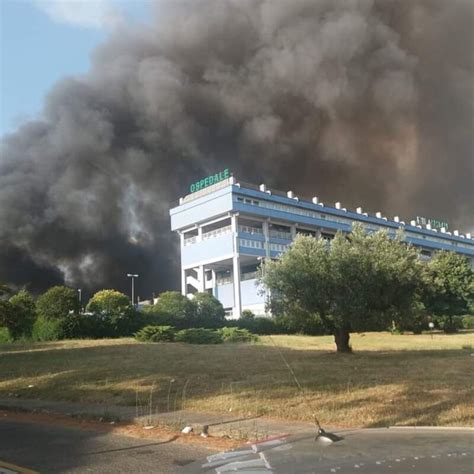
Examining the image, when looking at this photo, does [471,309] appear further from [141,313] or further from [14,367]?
[14,367]

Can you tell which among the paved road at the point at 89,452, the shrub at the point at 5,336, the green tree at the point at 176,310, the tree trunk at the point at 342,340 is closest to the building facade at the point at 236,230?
the green tree at the point at 176,310

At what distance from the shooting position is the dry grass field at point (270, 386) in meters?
10.1

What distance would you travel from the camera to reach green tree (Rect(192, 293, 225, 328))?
5588 centimetres

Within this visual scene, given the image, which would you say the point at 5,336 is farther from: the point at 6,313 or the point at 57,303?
the point at 6,313

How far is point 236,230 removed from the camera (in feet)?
278

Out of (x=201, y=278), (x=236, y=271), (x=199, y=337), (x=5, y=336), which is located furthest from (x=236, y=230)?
(x=199, y=337)

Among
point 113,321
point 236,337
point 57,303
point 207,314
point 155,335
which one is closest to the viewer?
point 155,335

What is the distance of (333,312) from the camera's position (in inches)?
939

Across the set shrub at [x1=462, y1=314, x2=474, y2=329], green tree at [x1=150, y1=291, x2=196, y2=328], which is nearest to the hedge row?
green tree at [x1=150, y1=291, x2=196, y2=328]

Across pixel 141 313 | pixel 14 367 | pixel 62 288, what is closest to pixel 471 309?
pixel 141 313

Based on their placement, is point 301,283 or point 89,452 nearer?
point 89,452

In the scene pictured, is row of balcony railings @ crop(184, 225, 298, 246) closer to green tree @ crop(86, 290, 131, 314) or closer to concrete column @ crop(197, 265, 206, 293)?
concrete column @ crop(197, 265, 206, 293)

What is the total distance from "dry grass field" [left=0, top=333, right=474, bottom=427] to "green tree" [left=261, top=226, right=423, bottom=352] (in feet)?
6.63

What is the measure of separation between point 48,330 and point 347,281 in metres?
27.7
